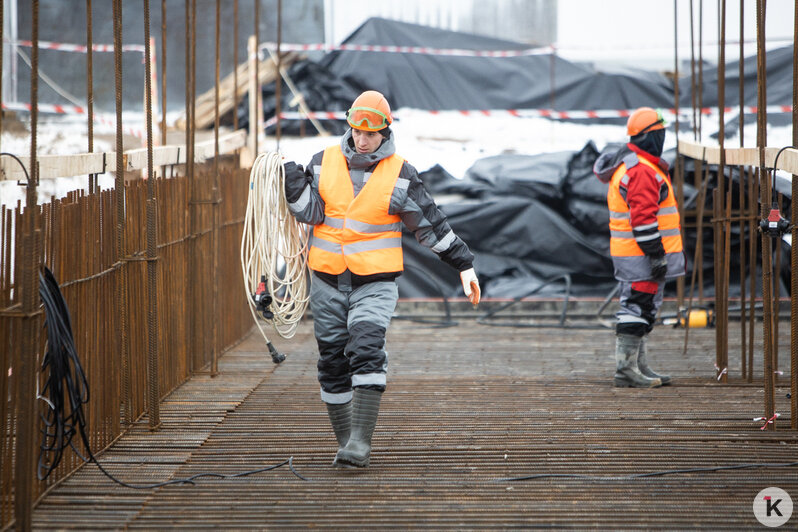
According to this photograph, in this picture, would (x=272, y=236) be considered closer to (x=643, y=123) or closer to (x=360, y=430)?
(x=360, y=430)

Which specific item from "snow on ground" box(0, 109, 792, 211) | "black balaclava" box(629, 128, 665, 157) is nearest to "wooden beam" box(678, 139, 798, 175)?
"black balaclava" box(629, 128, 665, 157)

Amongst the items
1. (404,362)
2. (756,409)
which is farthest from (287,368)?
(756,409)

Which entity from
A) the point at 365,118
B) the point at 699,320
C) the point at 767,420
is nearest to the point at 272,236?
the point at 365,118

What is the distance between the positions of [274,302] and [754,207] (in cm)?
395

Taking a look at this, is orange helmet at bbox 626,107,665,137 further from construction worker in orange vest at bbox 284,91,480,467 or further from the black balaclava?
construction worker in orange vest at bbox 284,91,480,467

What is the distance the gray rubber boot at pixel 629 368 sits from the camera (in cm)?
695

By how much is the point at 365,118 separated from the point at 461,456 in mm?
1841

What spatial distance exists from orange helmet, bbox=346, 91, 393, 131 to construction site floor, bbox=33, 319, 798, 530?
5.74 ft

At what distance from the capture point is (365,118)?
16.4 ft

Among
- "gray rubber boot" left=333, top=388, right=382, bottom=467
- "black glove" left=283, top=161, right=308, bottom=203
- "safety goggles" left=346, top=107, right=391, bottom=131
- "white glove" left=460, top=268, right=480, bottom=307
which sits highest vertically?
"safety goggles" left=346, top=107, right=391, bottom=131

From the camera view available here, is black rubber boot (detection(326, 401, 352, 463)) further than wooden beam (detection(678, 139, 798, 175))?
No

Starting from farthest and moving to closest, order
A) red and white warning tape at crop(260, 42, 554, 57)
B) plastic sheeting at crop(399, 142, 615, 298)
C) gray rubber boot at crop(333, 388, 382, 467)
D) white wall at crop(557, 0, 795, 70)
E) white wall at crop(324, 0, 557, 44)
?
white wall at crop(324, 0, 557, 44) → white wall at crop(557, 0, 795, 70) → red and white warning tape at crop(260, 42, 554, 57) → plastic sheeting at crop(399, 142, 615, 298) → gray rubber boot at crop(333, 388, 382, 467)

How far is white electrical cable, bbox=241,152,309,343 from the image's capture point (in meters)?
5.39

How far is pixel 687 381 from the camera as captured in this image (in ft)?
23.5
